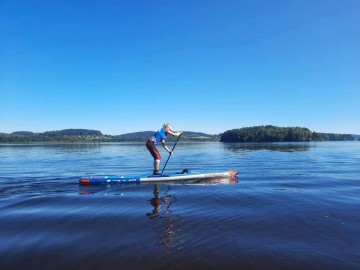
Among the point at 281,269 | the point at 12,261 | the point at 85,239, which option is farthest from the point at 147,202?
the point at 281,269

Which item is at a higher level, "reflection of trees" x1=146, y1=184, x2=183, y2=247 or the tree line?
the tree line

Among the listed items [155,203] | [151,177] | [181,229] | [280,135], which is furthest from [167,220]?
[280,135]

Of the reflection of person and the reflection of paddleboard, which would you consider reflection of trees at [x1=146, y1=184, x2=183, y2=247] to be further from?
the reflection of paddleboard

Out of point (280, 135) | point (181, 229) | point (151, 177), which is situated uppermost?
point (280, 135)

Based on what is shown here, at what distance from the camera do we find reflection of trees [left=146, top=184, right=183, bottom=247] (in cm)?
773

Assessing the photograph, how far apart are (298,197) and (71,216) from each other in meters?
9.29

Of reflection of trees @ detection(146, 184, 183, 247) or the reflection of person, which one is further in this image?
the reflection of person

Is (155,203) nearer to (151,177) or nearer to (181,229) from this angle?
(181,229)

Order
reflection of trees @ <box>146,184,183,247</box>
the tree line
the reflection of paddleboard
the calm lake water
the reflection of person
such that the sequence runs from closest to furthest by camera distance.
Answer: the calm lake water
reflection of trees @ <box>146,184,183,247</box>
the reflection of person
the reflection of paddleboard
the tree line

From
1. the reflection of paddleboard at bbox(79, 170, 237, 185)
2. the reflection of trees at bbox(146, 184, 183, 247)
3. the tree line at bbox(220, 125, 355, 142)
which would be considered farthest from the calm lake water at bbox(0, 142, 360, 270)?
the tree line at bbox(220, 125, 355, 142)

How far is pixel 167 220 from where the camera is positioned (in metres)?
9.60

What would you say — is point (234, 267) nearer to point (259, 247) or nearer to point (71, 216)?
point (259, 247)

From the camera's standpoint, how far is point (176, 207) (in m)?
11.4

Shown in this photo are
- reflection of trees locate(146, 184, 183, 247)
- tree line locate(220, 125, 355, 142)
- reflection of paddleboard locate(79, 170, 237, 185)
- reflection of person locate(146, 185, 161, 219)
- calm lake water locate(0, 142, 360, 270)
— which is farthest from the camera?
tree line locate(220, 125, 355, 142)
